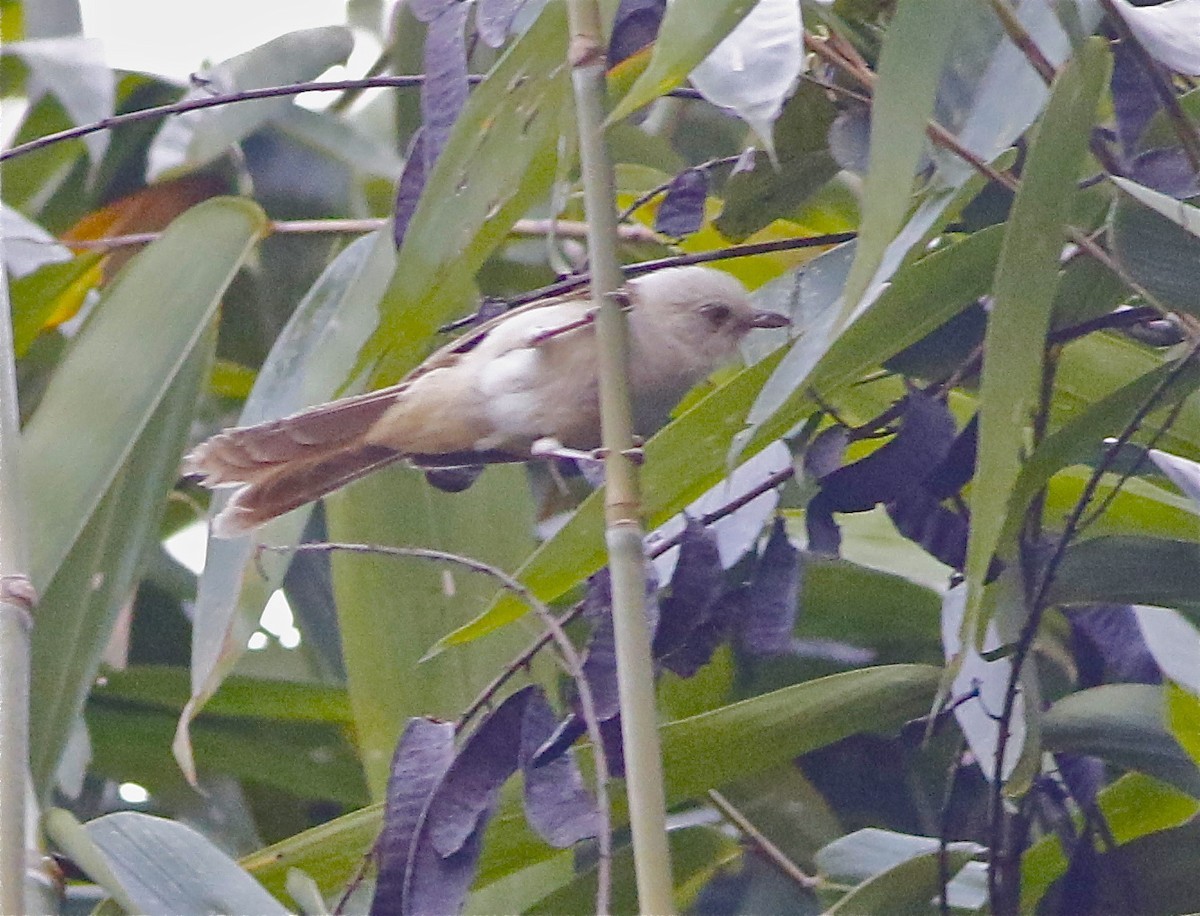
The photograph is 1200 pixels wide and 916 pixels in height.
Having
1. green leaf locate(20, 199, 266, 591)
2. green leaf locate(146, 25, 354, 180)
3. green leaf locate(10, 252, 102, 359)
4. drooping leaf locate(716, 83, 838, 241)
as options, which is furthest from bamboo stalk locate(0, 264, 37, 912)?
green leaf locate(10, 252, 102, 359)

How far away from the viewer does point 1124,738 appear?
1025 millimetres

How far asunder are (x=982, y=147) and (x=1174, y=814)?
61cm

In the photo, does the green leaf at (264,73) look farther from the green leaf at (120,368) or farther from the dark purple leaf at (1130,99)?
the dark purple leaf at (1130,99)

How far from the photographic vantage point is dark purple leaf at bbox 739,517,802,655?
937mm

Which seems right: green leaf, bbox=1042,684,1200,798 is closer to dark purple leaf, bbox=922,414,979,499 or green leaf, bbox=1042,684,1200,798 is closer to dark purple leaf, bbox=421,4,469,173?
dark purple leaf, bbox=922,414,979,499

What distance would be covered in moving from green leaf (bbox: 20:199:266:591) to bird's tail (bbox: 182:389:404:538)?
0.34 ft

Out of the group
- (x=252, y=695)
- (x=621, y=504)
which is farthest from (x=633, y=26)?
(x=252, y=695)

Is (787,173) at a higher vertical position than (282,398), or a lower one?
higher

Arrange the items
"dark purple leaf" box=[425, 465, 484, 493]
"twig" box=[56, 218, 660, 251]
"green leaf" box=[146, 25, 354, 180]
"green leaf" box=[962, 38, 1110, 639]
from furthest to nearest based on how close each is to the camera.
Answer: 1. "green leaf" box=[146, 25, 354, 180]
2. "twig" box=[56, 218, 660, 251]
3. "dark purple leaf" box=[425, 465, 484, 493]
4. "green leaf" box=[962, 38, 1110, 639]

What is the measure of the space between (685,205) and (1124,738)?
0.45 m

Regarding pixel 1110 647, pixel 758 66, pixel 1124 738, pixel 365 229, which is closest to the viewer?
pixel 758 66

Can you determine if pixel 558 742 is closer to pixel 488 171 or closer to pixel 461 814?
pixel 461 814

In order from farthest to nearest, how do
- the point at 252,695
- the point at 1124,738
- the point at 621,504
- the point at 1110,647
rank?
the point at 252,695
the point at 1110,647
the point at 1124,738
the point at 621,504

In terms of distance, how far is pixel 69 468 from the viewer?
1.21m
